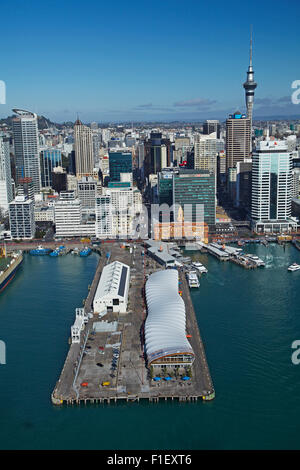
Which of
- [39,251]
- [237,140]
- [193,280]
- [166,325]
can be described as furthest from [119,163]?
[166,325]

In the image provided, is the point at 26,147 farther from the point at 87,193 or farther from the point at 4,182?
the point at 87,193

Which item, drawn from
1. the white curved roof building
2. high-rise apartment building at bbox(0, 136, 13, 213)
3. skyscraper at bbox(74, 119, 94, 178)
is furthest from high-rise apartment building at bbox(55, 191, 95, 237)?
skyscraper at bbox(74, 119, 94, 178)

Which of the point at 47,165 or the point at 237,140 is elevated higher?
the point at 237,140

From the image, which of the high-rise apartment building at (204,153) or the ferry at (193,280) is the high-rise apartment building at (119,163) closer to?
the high-rise apartment building at (204,153)

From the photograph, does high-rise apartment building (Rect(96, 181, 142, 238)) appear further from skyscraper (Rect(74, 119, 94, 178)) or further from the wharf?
skyscraper (Rect(74, 119, 94, 178))

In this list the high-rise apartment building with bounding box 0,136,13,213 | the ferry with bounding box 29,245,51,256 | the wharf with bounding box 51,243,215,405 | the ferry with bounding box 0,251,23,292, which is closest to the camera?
the wharf with bounding box 51,243,215,405
